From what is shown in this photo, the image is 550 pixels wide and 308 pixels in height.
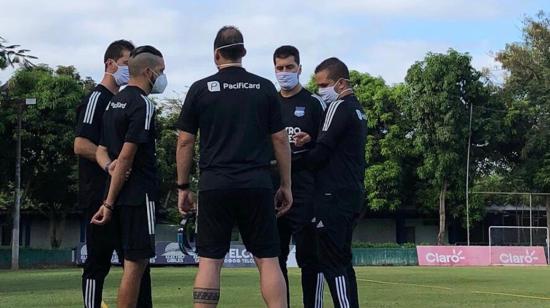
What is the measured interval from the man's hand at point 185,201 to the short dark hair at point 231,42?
114 cm

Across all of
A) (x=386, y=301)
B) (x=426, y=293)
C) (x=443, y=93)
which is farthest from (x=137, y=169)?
(x=443, y=93)

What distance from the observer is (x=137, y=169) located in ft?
23.5

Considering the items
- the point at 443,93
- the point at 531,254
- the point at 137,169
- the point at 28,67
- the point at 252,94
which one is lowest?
the point at 531,254

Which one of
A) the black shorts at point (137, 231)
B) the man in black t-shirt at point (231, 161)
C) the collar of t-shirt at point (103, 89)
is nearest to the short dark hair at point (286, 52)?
the collar of t-shirt at point (103, 89)

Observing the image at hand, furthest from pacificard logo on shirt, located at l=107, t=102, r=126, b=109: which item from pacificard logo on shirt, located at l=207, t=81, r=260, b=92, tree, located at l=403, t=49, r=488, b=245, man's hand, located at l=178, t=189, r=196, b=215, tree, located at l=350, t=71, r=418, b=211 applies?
tree, located at l=350, t=71, r=418, b=211

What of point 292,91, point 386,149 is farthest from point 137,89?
point 386,149

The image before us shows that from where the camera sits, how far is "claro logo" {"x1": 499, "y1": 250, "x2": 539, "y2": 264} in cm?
4400

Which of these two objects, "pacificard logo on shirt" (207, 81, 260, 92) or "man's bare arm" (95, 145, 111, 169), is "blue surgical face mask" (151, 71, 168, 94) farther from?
"pacificard logo on shirt" (207, 81, 260, 92)

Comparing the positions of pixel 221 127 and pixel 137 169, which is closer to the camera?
pixel 221 127

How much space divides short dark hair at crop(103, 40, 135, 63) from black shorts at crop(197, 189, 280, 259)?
7.31ft

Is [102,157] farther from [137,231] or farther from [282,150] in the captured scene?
[282,150]

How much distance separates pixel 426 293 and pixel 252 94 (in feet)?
34.2

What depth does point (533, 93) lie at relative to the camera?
53.9 metres

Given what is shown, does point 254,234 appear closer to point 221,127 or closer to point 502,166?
point 221,127
